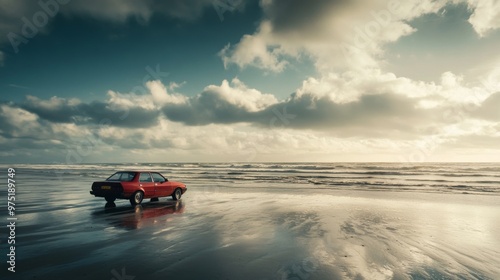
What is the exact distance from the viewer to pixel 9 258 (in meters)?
5.79

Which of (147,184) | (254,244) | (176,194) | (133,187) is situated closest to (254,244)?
(254,244)

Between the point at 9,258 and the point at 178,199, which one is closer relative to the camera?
the point at 9,258

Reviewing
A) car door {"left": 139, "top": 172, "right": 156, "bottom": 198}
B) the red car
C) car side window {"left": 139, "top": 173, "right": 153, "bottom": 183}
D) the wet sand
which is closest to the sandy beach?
the wet sand

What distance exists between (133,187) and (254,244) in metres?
8.45

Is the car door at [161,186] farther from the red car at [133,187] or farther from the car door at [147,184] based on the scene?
the car door at [147,184]

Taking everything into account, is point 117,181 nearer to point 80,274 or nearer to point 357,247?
point 80,274

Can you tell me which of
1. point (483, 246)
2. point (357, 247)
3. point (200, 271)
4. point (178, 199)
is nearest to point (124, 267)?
point (200, 271)

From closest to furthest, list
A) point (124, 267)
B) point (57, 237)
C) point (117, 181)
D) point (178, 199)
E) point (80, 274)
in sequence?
point (80, 274) → point (124, 267) → point (57, 237) → point (117, 181) → point (178, 199)

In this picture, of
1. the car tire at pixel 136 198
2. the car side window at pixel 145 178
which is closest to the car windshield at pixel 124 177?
the car side window at pixel 145 178

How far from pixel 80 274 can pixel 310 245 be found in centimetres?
501

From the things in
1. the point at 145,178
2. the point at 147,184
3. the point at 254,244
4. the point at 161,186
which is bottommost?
the point at 254,244

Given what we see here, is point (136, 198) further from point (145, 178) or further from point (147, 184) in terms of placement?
point (145, 178)

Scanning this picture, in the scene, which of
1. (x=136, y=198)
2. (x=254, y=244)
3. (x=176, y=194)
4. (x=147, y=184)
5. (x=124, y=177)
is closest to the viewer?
(x=254, y=244)

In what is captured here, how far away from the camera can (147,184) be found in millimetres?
14180
